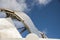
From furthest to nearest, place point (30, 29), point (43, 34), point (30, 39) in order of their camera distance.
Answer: point (43, 34) < point (30, 29) < point (30, 39)

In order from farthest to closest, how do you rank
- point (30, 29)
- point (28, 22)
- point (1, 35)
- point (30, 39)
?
point (28, 22), point (30, 29), point (1, 35), point (30, 39)

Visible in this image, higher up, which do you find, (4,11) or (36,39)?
(4,11)

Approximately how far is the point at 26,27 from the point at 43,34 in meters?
1.42

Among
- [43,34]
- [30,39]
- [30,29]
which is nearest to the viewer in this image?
[30,39]

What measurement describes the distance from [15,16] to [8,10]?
1.03 feet

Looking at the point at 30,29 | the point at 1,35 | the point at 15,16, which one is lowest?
the point at 1,35

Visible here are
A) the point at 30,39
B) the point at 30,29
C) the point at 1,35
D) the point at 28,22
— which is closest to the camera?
the point at 30,39

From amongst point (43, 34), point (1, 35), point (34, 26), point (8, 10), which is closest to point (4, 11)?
point (8, 10)

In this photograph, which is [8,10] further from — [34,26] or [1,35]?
[1,35]

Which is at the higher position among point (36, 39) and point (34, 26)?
point (34, 26)

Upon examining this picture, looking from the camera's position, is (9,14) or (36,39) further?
(9,14)

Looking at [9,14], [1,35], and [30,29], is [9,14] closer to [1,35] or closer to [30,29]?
[30,29]

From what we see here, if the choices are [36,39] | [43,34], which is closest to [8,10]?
[43,34]

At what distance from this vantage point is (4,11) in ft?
18.5
